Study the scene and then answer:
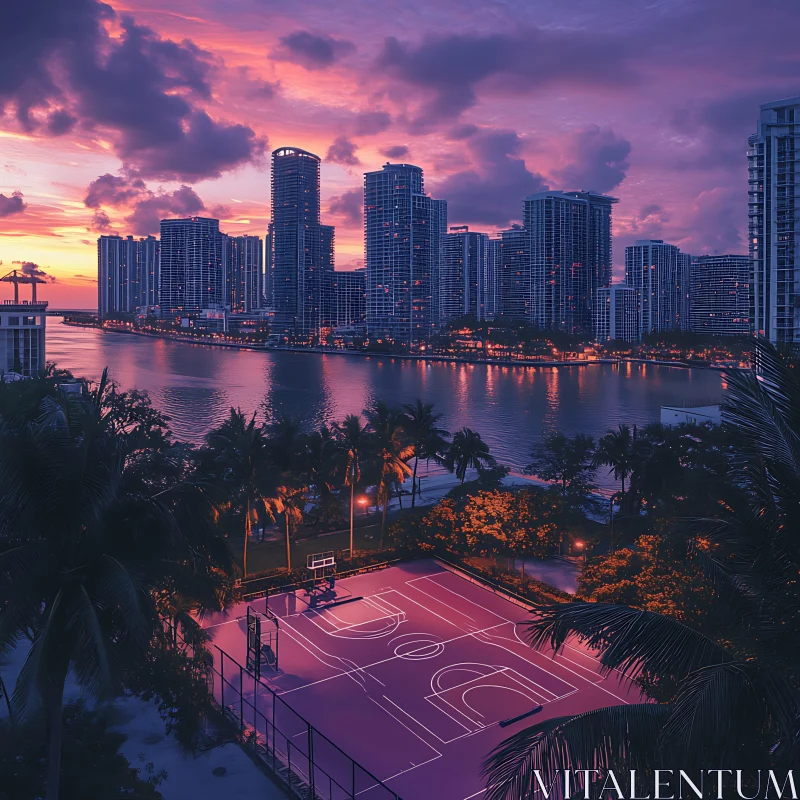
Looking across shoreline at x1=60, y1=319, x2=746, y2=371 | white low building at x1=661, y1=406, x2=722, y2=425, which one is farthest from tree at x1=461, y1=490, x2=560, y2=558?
shoreline at x1=60, y1=319, x2=746, y2=371

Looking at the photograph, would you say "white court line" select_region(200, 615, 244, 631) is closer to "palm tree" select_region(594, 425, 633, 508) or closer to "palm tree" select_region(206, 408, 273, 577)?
"palm tree" select_region(206, 408, 273, 577)

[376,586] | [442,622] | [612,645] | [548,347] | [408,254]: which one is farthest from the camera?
[408,254]

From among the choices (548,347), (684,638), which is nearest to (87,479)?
(684,638)

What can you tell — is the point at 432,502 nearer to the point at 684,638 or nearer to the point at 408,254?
the point at 684,638

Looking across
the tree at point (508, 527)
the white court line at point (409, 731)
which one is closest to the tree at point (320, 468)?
the tree at point (508, 527)

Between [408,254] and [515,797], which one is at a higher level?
[408,254]

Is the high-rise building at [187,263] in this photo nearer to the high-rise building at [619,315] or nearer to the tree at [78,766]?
the high-rise building at [619,315]

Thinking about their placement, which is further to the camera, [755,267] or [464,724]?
[755,267]

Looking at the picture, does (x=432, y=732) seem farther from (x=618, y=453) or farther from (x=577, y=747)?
(x=618, y=453)
